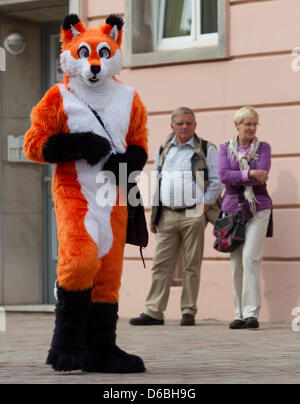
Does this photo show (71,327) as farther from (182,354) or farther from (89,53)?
(89,53)

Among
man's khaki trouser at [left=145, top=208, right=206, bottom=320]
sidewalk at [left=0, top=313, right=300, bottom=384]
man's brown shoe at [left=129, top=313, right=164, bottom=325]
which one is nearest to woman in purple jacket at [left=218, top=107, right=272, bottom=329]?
sidewalk at [left=0, top=313, right=300, bottom=384]

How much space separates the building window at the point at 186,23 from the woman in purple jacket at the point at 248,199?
1569 millimetres

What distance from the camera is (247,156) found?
996 cm

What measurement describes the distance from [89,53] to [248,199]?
3427 mm

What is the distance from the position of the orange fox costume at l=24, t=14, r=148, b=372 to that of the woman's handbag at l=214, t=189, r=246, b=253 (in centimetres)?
311

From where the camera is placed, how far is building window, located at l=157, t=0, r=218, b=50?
11391 millimetres

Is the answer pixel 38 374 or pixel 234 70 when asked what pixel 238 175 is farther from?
pixel 38 374

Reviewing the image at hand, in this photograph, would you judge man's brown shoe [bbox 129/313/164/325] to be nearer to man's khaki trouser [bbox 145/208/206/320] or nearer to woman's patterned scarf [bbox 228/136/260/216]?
man's khaki trouser [bbox 145/208/206/320]

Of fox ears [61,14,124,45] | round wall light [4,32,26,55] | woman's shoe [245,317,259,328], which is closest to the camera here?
fox ears [61,14,124,45]

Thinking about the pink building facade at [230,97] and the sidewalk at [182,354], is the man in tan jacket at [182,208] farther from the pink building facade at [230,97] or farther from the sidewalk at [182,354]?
the pink building facade at [230,97]

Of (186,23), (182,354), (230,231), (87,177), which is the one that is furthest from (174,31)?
(87,177)

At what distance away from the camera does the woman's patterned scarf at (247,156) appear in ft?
32.3

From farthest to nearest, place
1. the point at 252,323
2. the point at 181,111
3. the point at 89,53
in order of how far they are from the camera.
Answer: the point at 181,111
the point at 252,323
the point at 89,53

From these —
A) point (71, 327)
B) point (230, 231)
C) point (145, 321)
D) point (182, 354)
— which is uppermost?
point (230, 231)
